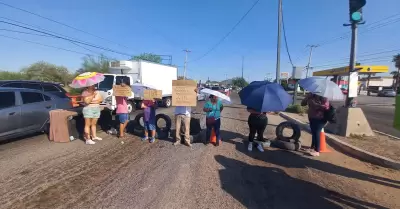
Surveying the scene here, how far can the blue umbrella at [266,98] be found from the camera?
5.91m

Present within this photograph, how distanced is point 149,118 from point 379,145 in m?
6.69

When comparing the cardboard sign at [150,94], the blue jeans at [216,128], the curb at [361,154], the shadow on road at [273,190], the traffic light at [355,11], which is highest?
the traffic light at [355,11]

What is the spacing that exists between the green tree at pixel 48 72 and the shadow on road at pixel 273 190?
51.0 m

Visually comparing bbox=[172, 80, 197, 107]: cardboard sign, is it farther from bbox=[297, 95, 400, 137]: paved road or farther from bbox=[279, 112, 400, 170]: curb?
bbox=[297, 95, 400, 137]: paved road

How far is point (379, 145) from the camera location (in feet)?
22.8

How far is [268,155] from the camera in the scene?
6.18 metres

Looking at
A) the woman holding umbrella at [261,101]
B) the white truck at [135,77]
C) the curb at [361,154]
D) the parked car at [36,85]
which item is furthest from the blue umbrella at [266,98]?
the parked car at [36,85]

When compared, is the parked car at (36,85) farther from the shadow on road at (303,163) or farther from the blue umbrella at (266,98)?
the shadow on road at (303,163)

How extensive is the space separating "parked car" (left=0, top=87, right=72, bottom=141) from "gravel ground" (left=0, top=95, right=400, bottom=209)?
50cm

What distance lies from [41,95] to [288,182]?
24.9 feet

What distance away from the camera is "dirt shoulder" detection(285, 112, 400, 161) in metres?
6.20

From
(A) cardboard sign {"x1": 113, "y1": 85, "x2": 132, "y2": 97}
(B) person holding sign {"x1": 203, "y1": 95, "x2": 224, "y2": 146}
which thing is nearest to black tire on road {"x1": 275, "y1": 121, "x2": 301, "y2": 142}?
(B) person holding sign {"x1": 203, "y1": 95, "x2": 224, "y2": 146}

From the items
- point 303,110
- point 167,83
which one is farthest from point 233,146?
point 167,83

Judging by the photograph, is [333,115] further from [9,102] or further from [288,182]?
[9,102]
